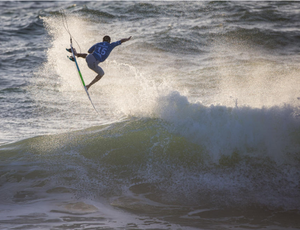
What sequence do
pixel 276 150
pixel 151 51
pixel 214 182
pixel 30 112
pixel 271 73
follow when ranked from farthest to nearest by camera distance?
1. pixel 151 51
2. pixel 271 73
3. pixel 30 112
4. pixel 276 150
5. pixel 214 182

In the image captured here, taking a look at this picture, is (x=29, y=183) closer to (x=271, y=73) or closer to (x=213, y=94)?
(x=213, y=94)

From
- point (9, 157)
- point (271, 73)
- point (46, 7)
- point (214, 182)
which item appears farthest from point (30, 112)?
point (46, 7)

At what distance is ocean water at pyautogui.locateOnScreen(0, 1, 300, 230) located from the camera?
21.6 feet

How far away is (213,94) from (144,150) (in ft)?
17.9

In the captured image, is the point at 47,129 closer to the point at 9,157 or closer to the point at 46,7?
the point at 9,157

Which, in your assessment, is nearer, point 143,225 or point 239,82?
point 143,225

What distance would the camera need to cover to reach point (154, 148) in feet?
28.1

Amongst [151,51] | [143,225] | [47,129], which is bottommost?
[143,225]

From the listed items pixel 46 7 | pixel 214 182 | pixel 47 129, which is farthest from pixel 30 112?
pixel 46 7

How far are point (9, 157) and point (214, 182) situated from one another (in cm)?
563

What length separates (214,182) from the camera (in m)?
7.35

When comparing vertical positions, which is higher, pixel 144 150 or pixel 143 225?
pixel 144 150

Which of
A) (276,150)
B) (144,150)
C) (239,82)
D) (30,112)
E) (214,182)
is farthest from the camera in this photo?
(239,82)

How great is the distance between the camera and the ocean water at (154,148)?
6.60m
